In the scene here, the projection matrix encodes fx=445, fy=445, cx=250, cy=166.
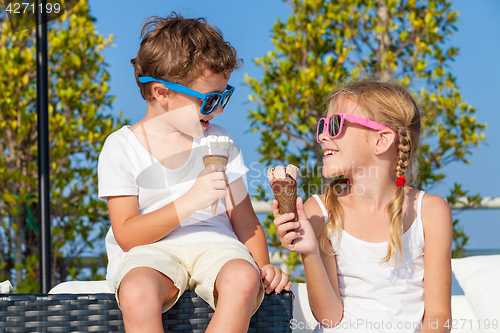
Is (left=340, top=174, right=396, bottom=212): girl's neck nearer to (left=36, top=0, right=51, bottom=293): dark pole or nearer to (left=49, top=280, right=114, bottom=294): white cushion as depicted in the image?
(left=49, top=280, right=114, bottom=294): white cushion

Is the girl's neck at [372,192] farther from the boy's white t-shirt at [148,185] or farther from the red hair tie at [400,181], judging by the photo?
the boy's white t-shirt at [148,185]

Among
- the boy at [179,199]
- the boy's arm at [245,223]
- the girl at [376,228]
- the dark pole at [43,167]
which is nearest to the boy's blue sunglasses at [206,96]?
the boy at [179,199]

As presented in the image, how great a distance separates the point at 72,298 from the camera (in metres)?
1.34

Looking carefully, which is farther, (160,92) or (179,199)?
(160,92)

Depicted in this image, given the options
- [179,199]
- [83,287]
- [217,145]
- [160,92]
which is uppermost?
[160,92]

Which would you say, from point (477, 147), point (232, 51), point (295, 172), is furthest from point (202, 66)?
point (477, 147)

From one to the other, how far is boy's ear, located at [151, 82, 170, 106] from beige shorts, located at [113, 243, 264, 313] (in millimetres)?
563

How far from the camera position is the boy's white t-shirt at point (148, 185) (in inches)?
62.8

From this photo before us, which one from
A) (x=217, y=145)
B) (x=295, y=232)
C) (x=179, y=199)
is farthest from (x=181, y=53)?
(x=295, y=232)

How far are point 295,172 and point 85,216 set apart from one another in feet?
8.42

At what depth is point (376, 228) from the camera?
1801mm

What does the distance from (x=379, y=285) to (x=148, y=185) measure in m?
0.96

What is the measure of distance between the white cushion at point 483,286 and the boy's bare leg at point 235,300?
1338mm

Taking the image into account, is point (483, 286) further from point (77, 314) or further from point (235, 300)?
point (77, 314)
